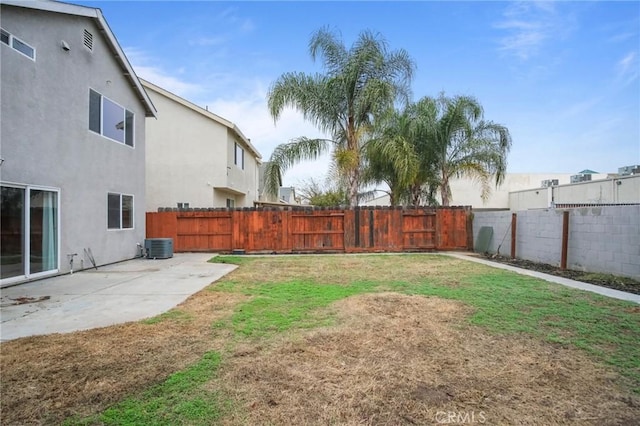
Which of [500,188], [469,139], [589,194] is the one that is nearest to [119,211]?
[469,139]

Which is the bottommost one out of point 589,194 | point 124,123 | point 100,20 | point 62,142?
point 589,194

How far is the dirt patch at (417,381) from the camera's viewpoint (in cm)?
240

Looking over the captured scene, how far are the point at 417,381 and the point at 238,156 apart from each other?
1666 centimetres

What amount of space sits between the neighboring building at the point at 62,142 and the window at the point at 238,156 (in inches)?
252

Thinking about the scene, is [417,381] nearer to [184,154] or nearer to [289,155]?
[289,155]

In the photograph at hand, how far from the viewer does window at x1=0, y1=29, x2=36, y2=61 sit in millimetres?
6660

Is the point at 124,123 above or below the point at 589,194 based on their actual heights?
above

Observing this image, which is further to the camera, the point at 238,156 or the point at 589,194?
the point at 589,194

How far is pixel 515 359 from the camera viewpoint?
3.31 metres

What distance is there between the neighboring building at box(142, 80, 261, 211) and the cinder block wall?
39.4 feet

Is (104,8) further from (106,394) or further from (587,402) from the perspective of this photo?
(587,402)

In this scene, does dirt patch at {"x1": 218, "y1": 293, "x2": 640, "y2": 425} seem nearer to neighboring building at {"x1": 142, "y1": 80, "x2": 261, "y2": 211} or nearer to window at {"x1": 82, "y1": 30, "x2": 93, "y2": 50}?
window at {"x1": 82, "y1": 30, "x2": 93, "y2": 50}

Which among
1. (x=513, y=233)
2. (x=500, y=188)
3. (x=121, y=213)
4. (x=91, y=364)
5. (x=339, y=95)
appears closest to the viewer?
(x=91, y=364)

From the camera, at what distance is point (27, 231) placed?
7.02 m
